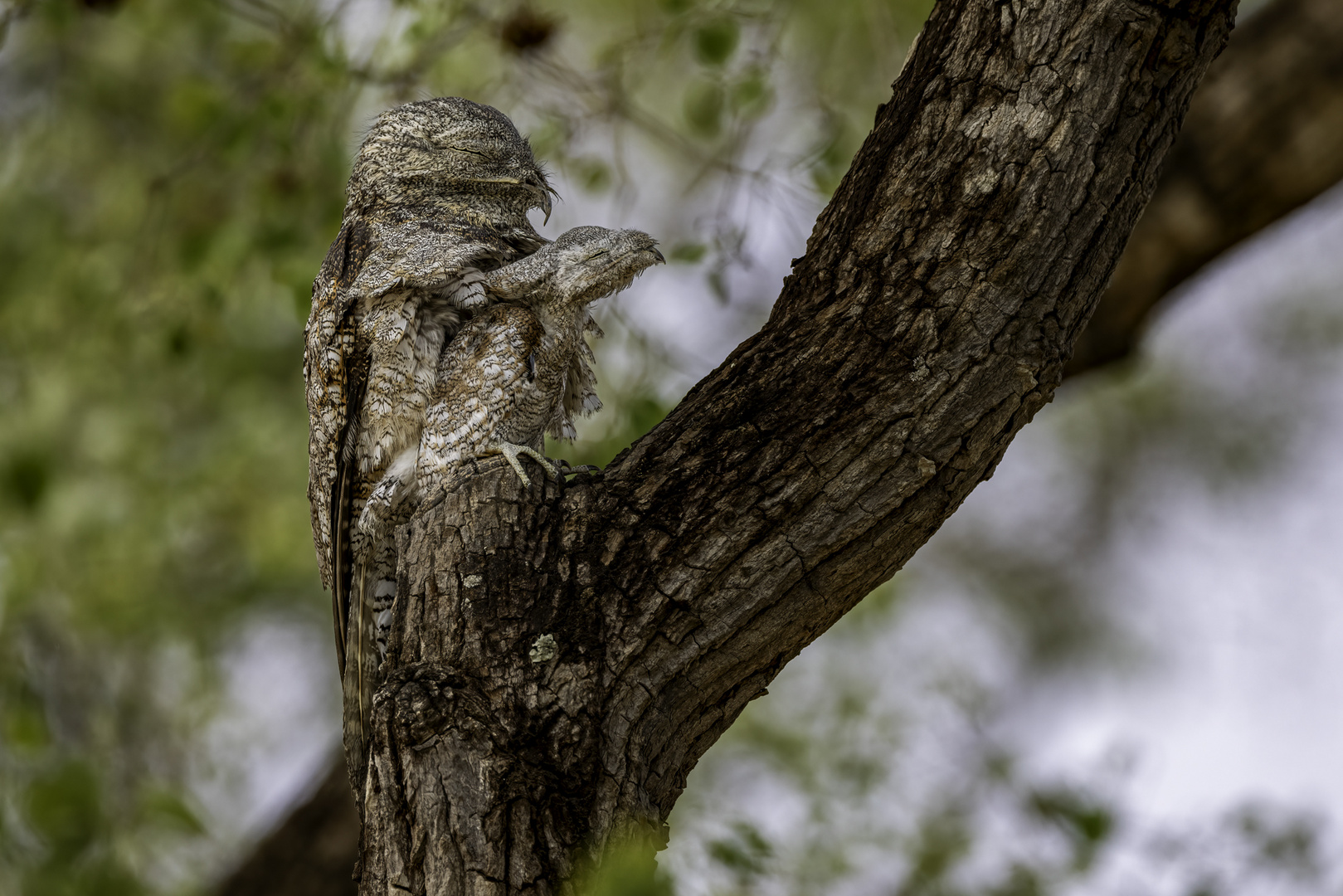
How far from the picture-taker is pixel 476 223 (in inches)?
127

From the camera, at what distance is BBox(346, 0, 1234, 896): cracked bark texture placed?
2.44 meters

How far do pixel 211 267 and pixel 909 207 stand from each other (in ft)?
10.6

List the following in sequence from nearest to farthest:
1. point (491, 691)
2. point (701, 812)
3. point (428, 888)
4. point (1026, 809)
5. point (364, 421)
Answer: point (428, 888) < point (491, 691) < point (364, 421) < point (701, 812) < point (1026, 809)

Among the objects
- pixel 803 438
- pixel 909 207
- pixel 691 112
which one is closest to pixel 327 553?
pixel 803 438

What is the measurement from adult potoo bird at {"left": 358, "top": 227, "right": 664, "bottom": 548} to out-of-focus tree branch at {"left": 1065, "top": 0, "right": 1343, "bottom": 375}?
8.49 feet

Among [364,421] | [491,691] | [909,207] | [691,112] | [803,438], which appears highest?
[691,112]

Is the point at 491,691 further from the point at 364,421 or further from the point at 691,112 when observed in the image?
the point at 691,112

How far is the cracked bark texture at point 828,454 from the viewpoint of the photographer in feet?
8.00

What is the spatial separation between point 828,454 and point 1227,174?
3074mm

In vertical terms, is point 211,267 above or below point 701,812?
above

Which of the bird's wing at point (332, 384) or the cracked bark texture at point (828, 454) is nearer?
the cracked bark texture at point (828, 454)

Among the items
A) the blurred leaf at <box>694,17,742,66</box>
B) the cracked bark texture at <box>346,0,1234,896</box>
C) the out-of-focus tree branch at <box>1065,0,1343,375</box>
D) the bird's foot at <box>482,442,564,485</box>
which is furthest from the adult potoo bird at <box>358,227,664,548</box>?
the out-of-focus tree branch at <box>1065,0,1343,375</box>

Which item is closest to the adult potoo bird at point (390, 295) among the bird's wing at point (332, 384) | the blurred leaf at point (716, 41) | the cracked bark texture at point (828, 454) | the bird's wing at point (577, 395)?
the bird's wing at point (332, 384)

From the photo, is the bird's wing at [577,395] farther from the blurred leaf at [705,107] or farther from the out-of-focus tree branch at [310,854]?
the out-of-focus tree branch at [310,854]
